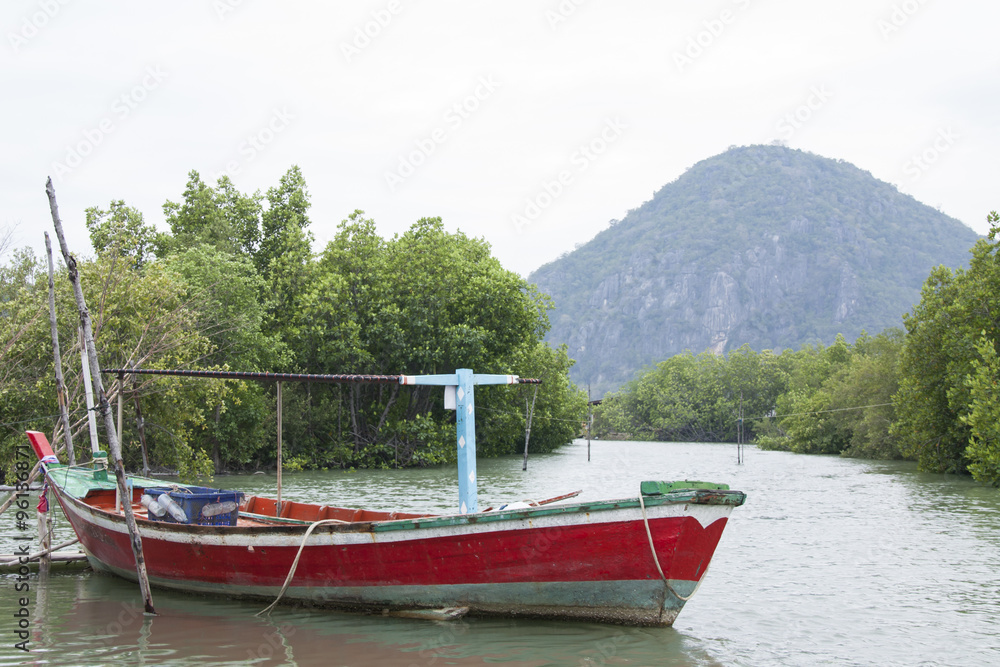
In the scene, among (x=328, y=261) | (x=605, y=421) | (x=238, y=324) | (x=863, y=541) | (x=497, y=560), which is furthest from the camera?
(x=605, y=421)

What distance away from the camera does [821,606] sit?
41.3 ft

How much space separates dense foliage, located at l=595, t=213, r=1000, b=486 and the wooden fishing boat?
946 inches

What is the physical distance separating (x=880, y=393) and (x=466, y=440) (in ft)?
160

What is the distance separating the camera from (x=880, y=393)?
53688 millimetres

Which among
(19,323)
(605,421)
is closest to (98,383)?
(19,323)

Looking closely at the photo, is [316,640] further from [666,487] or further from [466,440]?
[666,487]

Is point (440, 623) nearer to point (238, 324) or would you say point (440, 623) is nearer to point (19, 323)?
point (19, 323)

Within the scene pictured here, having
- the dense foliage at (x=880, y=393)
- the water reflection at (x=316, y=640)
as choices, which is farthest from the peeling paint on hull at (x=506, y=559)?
the dense foliage at (x=880, y=393)

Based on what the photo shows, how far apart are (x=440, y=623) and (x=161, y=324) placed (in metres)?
18.4

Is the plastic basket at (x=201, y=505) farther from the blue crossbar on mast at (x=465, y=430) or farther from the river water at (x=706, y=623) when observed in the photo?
the blue crossbar on mast at (x=465, y=430)

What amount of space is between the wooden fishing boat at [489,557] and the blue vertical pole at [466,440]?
42 mm

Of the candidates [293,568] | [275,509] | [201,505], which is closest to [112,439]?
[201,505]

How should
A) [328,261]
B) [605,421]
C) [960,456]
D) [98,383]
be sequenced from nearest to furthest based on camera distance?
[98,383] < [960,456] < [328,261] < [605,421]

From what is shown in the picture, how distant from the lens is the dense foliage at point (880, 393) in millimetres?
32812
